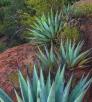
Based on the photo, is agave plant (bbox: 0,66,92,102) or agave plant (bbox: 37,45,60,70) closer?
agave plant (bbox: 0,66,92,102)

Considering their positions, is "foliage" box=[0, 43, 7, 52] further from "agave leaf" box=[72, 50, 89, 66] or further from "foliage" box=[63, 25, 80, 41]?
"agave leaf" box=[72, 50, 89, 66]

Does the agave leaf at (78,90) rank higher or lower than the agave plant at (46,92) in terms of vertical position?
lower

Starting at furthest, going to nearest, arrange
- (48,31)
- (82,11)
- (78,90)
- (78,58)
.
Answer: (82,11)
(48,31)
(78,58)
(78,90)

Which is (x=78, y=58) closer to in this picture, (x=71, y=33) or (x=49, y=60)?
(x=49, y=60)

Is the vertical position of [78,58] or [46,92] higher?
[46,92]

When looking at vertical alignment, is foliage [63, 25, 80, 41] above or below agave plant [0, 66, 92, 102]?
below

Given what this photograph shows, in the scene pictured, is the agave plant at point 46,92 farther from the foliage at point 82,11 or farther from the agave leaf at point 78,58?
the foliage at point 82,11

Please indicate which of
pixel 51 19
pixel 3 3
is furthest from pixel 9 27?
pixel 51 19

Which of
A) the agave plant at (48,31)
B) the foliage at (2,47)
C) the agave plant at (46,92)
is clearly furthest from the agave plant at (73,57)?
the foliage at (2,47)

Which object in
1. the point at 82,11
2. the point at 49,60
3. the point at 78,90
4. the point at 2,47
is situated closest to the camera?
the point at 78,90

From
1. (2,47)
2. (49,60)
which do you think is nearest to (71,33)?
(49,60)

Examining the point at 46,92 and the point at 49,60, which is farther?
the point at 49,60

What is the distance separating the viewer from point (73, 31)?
7941mm

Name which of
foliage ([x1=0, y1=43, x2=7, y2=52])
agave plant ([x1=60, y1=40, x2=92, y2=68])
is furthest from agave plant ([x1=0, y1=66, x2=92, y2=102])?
foliage ([x1=0, y1=43, x2=7, y2=52])
